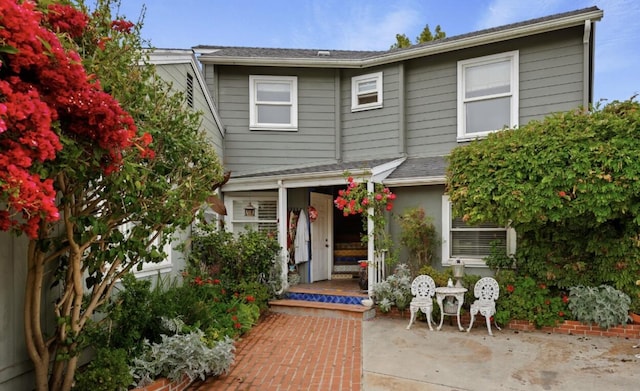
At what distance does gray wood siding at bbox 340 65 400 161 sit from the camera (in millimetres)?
9516

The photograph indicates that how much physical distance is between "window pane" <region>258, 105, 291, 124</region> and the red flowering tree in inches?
218

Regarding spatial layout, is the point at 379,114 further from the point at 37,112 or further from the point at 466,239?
the point at 37,112

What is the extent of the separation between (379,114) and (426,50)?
1830 millimetres

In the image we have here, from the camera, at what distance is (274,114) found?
10062mm

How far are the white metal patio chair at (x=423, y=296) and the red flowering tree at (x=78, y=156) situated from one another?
422 centimetres

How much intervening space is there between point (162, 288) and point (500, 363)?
5151 mm

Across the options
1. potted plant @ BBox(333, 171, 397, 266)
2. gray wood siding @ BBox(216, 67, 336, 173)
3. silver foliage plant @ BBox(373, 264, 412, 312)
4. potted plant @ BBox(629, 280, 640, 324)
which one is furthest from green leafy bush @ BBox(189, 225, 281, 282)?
potted plant @ BBox(629, 280, 640, 324)

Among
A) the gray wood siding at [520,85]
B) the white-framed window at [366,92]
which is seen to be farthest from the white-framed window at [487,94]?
the white-framed window at [366,92]

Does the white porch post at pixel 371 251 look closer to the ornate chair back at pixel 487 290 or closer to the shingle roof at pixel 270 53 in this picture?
the ornate chair back at pixel 487 290

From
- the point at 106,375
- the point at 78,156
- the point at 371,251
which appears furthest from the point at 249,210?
the point at 78,156

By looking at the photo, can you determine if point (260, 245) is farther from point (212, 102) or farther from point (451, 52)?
point (451, 52)

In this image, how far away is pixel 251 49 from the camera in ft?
37.9

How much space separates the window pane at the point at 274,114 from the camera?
395 inches

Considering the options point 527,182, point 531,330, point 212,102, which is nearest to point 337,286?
point 531,330
